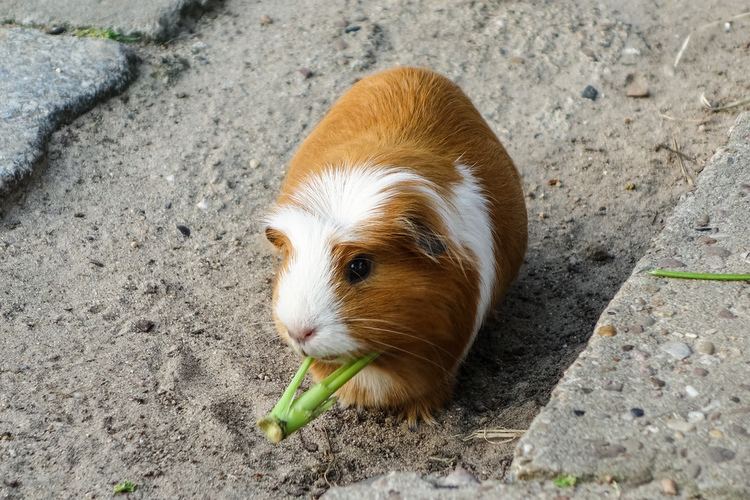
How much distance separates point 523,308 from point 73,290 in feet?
5.30

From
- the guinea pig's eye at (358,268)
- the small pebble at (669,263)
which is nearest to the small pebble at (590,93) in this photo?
the small pebble at (669,263)

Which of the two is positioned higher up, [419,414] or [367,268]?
[367,268]

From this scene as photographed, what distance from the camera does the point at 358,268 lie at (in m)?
2.39

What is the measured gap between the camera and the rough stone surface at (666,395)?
6.23 feet

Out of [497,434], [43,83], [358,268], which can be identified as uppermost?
[358,268]

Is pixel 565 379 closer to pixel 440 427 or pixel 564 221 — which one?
pixel 440 427

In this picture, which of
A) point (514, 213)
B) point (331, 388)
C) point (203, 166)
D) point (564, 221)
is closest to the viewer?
point (331, 388)

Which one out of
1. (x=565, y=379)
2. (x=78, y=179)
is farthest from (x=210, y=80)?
(x=565, y=379)

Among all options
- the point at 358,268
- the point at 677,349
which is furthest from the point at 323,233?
the point at 677,349

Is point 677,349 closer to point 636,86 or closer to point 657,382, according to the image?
point 657,382

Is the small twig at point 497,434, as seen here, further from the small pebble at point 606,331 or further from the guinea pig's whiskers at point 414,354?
the small pebble at point 606,331

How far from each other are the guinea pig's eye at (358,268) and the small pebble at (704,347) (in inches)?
33.3

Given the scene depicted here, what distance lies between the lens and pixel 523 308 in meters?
3.28

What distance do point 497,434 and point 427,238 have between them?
607 mm
